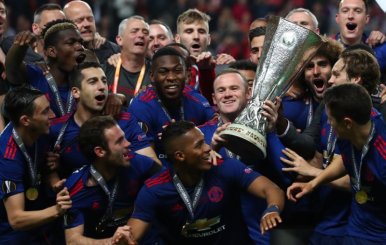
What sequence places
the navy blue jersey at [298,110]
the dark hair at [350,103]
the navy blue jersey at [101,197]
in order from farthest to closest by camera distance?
the navy blue jersey at [298,110] → the navy blue jersey at [101,197] → the dark hair at [350,103]

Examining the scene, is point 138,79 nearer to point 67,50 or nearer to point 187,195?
point 67,50

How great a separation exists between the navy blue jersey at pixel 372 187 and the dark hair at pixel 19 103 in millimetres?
1849

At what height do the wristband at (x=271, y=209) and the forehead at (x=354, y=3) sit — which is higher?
the forehead at (x=354, y=3)

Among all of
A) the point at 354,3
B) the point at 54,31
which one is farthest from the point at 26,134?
the point at 354,3

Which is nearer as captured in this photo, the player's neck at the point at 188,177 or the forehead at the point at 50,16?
the player's neck at the point at 188,177

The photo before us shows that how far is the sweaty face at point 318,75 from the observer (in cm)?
647

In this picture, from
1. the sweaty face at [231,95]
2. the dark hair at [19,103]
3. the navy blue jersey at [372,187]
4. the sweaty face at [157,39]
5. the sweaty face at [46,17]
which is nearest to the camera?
the navy blue jersey at [372,187]

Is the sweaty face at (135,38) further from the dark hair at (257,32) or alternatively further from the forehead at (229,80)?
the forehead at (229,80)

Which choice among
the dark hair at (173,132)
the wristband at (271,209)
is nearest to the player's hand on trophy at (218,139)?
the dark hair at (173,132)

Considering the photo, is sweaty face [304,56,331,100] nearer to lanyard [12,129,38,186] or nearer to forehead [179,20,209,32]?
lanyard [12,129,38,186]

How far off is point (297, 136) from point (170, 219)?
89cm

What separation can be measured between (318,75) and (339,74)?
39cm

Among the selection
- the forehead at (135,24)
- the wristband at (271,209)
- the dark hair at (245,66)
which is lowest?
the wristband at (271,209)

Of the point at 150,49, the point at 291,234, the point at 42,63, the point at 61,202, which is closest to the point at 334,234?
the point at 291,234
